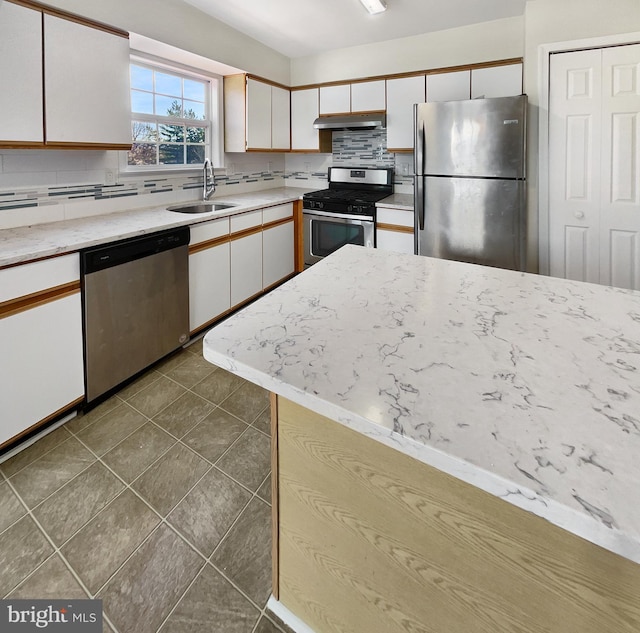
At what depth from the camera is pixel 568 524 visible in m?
0.50

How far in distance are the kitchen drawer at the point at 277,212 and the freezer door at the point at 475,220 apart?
135 centimetres

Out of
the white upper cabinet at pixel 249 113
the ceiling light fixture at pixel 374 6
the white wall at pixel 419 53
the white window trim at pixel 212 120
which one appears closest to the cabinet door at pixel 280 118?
the white upper cabinet at pixel 249 113

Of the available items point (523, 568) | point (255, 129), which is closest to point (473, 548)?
point (523, 568)

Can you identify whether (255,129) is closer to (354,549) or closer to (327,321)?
(327,321)

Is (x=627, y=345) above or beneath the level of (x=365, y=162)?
beneath

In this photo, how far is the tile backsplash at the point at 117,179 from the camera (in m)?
2.28

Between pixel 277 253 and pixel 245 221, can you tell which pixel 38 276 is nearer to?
pixel 245 221

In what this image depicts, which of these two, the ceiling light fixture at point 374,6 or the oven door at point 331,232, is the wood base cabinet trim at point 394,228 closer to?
the oven door at point 331,232

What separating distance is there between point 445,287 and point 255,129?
3206 mm

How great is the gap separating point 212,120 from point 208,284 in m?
1.72

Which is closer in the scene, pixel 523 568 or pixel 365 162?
pixel 523 568

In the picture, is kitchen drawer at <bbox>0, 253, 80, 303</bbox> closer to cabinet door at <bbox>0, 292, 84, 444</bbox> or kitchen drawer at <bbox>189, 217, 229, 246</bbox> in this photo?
cabinet door at <bbox>0, 292, 84, 444</bbox>

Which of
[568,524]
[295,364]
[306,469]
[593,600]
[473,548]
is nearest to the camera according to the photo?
[568,524]

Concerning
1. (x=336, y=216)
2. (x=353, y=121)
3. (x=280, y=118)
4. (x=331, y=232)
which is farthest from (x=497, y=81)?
(x=280, y=118)
